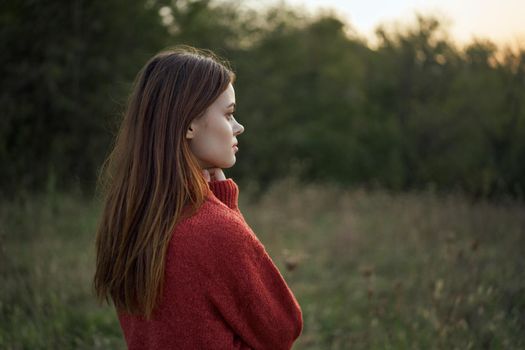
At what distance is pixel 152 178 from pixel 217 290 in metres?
0.39

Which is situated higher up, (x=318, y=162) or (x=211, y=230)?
(x=211, y=230)

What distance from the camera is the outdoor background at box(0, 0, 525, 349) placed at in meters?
3.56

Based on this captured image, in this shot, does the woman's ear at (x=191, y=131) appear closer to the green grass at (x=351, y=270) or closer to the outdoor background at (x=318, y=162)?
the outdoor background at (x=318, y=162)

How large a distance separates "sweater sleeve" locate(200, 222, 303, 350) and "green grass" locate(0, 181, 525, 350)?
146cm

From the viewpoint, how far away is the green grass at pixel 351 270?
126 inches

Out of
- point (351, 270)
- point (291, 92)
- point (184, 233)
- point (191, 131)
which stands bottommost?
point (291, 92)

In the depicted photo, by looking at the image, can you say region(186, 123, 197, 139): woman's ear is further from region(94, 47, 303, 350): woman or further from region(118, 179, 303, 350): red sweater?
region(118, 179, 303, 350): red sweater

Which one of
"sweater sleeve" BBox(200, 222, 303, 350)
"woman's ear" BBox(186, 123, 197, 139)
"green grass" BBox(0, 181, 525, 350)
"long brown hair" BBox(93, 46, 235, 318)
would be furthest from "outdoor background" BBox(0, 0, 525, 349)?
"sweater sleeve" BBox(200, 222, 303, 350)

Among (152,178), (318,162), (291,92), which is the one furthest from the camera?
(318,162)

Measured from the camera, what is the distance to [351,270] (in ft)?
18.1

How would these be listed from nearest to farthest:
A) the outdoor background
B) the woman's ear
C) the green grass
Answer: the woman's ear < the green grass < the outdoor background

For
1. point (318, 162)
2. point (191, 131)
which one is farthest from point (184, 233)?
point (318, 162)

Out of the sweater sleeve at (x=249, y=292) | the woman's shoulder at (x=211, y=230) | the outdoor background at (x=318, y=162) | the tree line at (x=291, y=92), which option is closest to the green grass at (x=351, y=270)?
the outdoor background at (x=318, y=162)

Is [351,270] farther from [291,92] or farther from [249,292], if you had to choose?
[291,92]
